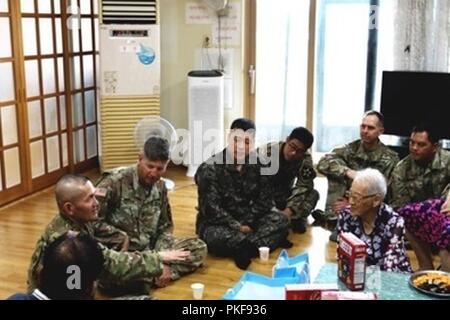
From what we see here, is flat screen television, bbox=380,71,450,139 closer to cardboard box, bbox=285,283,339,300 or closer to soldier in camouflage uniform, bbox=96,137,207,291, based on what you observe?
soldier in camouflage uniform, bbox=96,137,207,291

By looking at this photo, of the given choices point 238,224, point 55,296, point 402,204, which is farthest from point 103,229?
point 402,204

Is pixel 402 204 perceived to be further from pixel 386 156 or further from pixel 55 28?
pixel 55 28

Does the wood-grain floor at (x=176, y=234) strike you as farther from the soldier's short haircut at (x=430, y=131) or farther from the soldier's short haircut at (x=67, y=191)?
the soldier's short haircut at (x=67, y=191)

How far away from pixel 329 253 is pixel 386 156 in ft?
3.06

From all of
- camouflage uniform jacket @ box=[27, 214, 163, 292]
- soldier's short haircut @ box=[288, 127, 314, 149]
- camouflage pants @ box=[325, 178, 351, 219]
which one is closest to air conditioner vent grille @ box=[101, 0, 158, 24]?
soldier's short haircut @ box=[288, 127, 314, 149]

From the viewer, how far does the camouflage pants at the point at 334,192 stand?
169 inches

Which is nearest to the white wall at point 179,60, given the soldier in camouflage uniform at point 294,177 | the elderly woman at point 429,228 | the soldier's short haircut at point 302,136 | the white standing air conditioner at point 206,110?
the white standing air conditioner at point 206,110

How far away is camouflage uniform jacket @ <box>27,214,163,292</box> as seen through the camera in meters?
2.41

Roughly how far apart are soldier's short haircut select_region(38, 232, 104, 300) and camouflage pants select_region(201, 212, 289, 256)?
1637mm

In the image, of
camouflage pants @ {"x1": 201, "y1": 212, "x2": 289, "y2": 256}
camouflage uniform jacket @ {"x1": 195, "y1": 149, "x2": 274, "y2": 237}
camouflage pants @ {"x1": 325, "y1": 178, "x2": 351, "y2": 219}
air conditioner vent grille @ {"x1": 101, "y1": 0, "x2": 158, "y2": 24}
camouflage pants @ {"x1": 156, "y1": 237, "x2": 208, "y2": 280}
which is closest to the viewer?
camouflage pants @ {"x1": 156, "y1": 237, "x2": 208, "y2": 280}

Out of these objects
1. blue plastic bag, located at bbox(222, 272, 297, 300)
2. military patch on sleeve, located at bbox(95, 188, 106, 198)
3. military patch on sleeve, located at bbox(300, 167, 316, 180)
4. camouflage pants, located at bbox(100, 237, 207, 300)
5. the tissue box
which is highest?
military patch on sleeve, located at bbox(95, 188, 106, 198)

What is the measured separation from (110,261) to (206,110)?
3.03 metres

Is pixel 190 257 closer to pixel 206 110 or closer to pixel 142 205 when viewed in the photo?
pixel 142 205

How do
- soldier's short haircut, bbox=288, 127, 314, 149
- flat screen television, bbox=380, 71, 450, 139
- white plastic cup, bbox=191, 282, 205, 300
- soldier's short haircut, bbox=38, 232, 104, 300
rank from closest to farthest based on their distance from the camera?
soldier's short haircut, bbox=38, 232, 104, 300, white plastic cup, bbox=191, 282, 205, 300, soldier's short haircut, bbox=288, 127, 314, 149, flat screen television, bbox=380, 71, 450, 139
